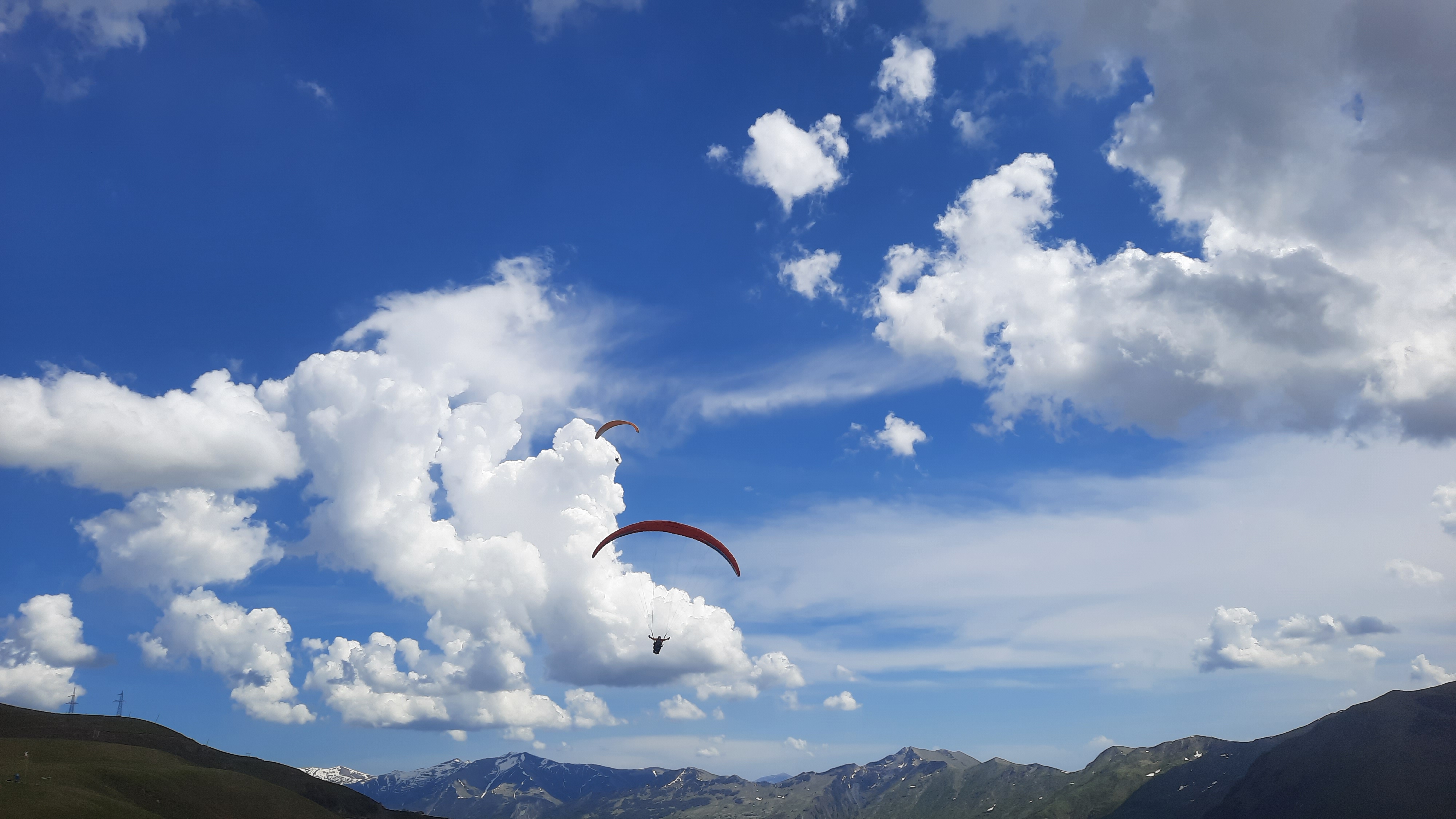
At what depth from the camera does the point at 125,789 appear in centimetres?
13188

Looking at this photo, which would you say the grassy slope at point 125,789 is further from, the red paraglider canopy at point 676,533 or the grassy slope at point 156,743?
the red paraglider canopy at point 676,533

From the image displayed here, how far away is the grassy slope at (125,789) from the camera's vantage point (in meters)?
110

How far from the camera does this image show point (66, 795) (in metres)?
112

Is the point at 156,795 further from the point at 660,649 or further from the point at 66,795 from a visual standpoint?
the point at 660,649

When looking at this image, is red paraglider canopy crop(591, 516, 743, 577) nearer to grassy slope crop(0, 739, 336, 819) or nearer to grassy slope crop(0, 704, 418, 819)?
grassy slope crop(0, 739, 336, 819)

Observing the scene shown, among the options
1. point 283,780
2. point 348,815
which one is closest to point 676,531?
point 348,815

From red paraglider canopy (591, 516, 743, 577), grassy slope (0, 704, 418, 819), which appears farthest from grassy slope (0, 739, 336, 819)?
red paraglider canopy (591, 516, 743, 577)

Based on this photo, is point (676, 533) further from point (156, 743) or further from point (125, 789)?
point (156, 743)

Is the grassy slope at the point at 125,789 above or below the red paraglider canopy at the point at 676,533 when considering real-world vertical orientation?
below

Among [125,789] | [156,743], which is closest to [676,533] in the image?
[125,789]

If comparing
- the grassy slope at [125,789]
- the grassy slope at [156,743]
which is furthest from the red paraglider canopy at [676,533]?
the grassy slope at [156,743]

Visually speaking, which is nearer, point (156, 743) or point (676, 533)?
point (676, 533)

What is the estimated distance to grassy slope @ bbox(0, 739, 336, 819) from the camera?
109688 mm

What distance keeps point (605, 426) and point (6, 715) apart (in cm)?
18647
